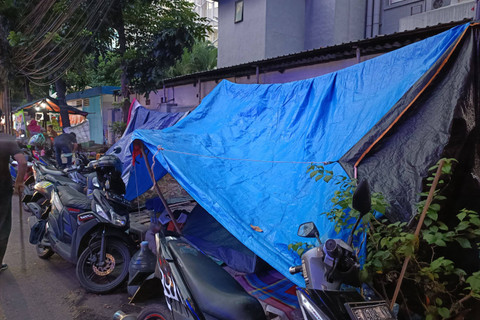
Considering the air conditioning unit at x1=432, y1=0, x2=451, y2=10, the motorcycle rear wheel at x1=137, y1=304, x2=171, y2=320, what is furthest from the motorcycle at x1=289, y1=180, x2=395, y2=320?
the air conditioning unit at x1=432, y1=0, x2=451, y2=10

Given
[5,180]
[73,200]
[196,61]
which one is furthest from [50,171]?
[196,61]

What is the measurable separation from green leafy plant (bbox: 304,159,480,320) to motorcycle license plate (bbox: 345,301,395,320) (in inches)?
21.8

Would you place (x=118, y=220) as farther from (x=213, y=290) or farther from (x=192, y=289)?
(x=213, y=290)

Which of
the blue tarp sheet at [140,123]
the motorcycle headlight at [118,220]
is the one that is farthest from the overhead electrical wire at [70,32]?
the motorcycle headlight at [118,220]

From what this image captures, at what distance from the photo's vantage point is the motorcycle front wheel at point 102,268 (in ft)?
11.6

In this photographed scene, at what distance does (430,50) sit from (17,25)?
1527 centimetres

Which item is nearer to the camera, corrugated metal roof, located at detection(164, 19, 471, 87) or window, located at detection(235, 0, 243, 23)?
corrugated metal roof, located at detection(164, 19, 471, 87)

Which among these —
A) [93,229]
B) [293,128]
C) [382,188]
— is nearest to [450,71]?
[382,188]

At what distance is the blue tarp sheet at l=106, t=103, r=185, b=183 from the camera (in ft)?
23.6

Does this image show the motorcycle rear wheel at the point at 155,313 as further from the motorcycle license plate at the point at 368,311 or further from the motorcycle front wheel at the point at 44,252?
the motorcycle front wheel at the point at 44,252

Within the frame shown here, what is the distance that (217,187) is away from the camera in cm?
358

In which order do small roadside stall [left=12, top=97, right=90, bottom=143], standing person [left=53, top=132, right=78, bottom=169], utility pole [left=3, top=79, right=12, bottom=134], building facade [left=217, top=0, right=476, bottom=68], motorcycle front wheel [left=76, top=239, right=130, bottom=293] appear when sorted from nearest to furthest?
1. motorcycle front wheel [left=76, top=239, right=130, bottom=293]
2. standing person [left=53, top=132, right=78, bottom=169]
3. building facade [left=217, top=0, right=476, bottom=68]
4. utility pole [left=3, top=79, right=12, bottom=134]
5. small roadside stall [left=12, top=97, right=90, bottom=143]

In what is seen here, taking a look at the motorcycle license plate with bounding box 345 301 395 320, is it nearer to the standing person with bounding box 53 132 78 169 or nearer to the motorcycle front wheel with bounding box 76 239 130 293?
the motorcycle front wheel with bounding box 76 239 130 293

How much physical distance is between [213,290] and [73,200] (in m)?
2.74
